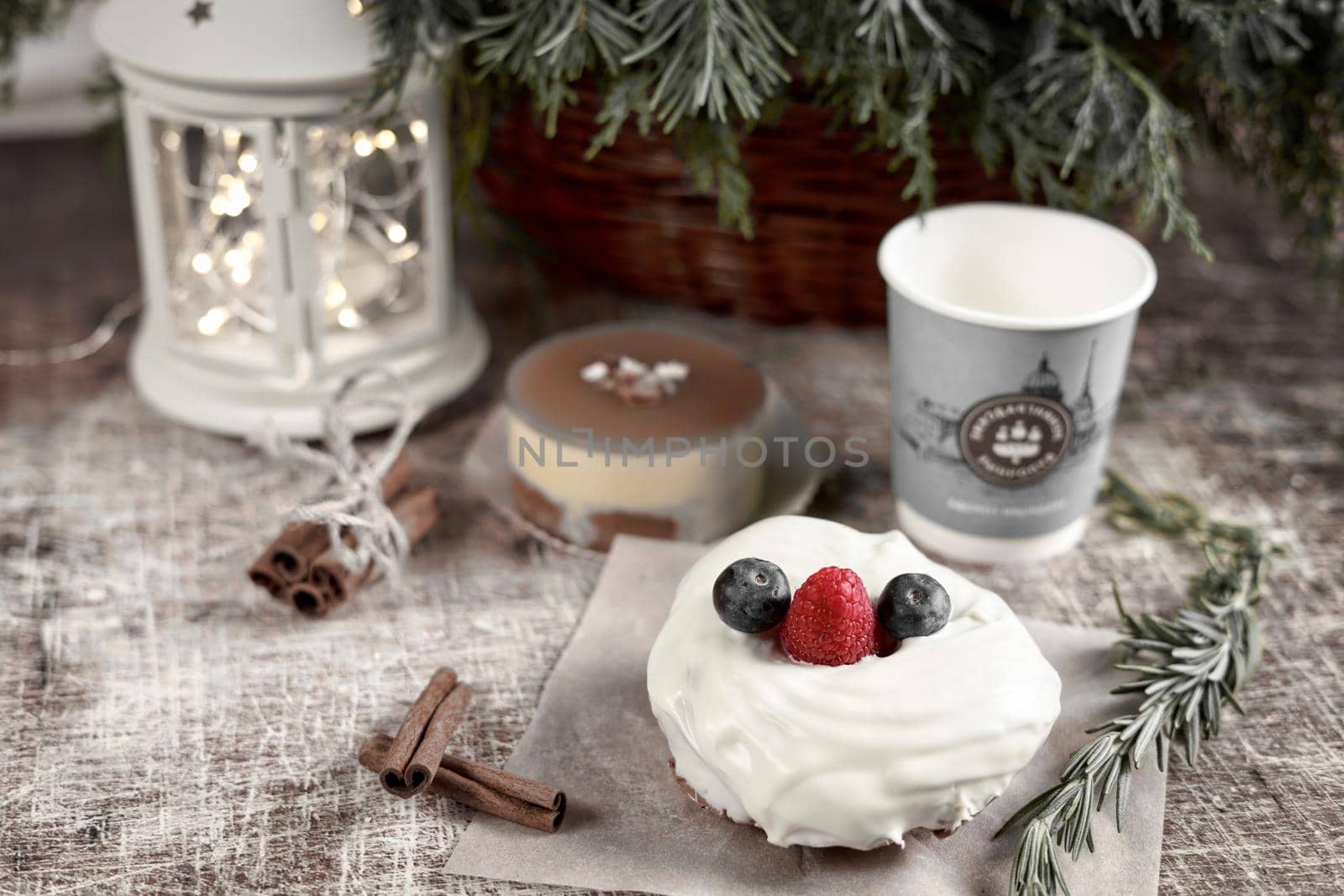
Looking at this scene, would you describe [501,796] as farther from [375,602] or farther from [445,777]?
[375,602]

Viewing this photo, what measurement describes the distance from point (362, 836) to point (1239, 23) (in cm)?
78

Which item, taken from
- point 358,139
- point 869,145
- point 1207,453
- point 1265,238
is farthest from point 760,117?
point 1265,238

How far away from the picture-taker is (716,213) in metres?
1.07

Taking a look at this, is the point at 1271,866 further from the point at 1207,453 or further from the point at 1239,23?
the point at 1239,23

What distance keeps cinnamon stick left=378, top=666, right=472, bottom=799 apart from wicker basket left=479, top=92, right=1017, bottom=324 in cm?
47

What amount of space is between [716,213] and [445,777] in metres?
0.55

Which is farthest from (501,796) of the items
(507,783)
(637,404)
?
(637,404)

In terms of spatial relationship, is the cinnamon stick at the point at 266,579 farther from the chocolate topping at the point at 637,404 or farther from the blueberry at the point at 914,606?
the blueberry at the point at 914,606

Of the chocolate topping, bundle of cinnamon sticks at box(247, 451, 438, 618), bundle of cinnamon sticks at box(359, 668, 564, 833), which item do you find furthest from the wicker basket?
bundle of cinnamon sticks at box(359, 668, 564, 833)

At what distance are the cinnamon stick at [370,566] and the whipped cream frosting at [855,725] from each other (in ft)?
0.82

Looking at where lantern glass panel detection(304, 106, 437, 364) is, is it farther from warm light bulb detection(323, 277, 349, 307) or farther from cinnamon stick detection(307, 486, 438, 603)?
cinnamon stick detection(307, 486, 438, 603)

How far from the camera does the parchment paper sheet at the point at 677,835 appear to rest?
656mm

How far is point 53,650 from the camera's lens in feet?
2.63

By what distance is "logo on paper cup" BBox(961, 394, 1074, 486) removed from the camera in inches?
32.1
